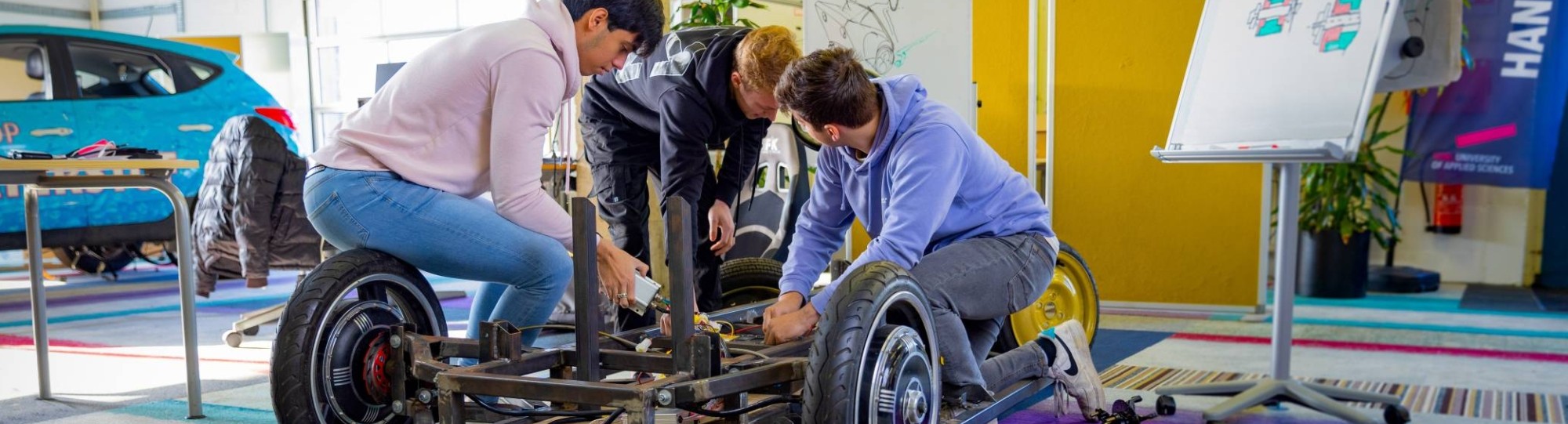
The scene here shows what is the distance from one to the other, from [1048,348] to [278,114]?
4500 millimetres

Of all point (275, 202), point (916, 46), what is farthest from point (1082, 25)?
point (275, 202)

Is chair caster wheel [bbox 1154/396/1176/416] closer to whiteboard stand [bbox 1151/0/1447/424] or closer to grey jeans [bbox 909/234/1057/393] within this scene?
whiteboard stand [bbox 1151/0/1447/424]

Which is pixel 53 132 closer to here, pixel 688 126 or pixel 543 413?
pixel 688 126

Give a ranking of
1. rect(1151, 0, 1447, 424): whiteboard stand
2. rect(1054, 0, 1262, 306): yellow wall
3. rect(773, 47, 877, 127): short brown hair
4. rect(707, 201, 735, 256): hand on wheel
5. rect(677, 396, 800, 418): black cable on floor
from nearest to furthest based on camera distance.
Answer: rect(677, 396, 800, 418): black cable on floor
rect(773, 47, 877, 127): short brown hair
rect(1151, 0, 1447, 424): whiteboard stand
rect(707, 201, 735, 256): hand on wheel
rect(1054, 0, 1262, 306): yellow wall

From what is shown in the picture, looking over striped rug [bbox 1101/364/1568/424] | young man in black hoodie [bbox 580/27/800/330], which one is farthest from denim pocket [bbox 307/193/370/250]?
striped rug [bbox 1101/364/1568/424]

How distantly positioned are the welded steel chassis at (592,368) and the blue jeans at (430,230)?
0.46 feet

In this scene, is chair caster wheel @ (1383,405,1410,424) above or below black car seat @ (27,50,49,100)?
below

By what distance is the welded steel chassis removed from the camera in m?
1.54

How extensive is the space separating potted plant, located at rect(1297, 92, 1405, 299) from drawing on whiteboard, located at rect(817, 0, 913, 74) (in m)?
2.23

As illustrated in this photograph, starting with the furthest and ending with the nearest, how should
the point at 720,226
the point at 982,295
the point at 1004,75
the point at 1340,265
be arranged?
the point at 1340,265, the point at 1004,75, the point at 720,226, the point at 982,295

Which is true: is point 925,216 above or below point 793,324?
above

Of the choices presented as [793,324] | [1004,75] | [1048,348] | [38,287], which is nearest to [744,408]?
[793,324]

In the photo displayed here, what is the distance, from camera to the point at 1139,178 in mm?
4430

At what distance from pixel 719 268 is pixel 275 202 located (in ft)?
5.97
